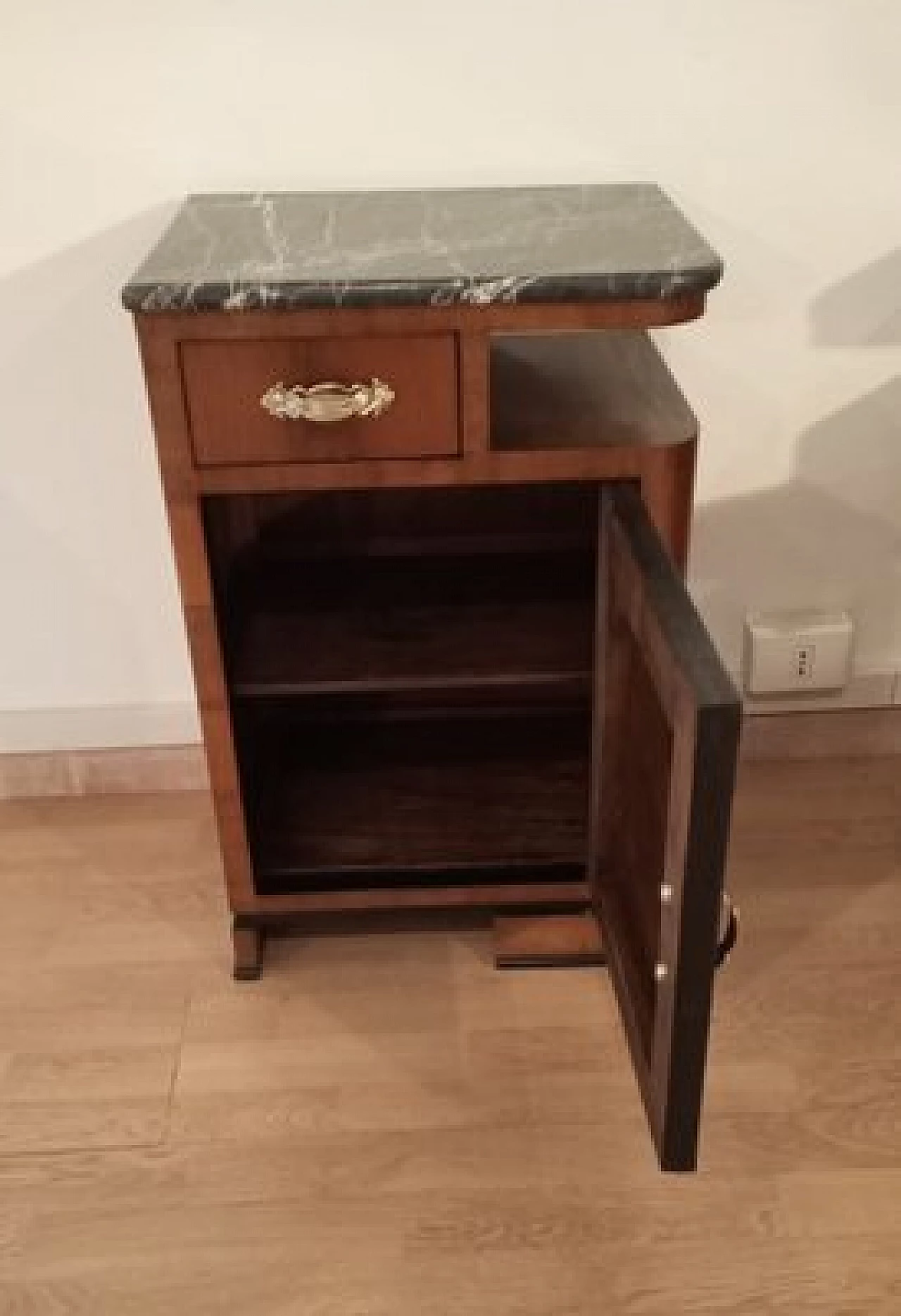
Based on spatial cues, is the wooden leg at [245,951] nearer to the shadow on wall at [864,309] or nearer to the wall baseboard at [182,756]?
the wall baseboard at [182,756]

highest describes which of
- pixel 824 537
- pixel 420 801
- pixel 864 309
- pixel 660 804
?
pixel 864 309

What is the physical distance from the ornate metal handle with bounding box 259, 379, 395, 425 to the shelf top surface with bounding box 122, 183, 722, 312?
7cm

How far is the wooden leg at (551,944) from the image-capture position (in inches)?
54.1

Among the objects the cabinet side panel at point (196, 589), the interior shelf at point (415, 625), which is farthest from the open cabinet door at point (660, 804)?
the cabinet side panel at point (196, 589)

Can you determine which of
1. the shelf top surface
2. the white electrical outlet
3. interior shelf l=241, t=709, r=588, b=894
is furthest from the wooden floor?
the shelf top surface

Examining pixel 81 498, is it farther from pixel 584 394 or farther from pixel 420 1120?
pixel 420 1120

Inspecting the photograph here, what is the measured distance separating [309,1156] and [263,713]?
1.80 ft

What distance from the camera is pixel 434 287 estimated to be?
0.98 metres

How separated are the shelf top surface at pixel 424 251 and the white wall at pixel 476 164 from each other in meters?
0.07

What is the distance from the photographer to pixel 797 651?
162cm

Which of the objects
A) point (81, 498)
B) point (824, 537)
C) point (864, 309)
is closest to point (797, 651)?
point (824, 537)

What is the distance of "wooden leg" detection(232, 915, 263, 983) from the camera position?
1.37 meters

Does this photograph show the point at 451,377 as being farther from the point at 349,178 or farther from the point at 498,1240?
the point at 498,1240

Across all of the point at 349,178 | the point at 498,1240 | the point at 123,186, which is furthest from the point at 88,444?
the point at 498,1240
